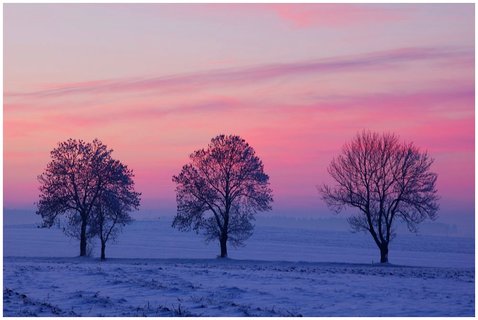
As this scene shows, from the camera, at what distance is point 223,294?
25.3 metres

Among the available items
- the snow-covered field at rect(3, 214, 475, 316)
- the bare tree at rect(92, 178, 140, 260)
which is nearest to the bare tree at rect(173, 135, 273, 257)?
the bare tree at rect(92, 178, 140, 260)

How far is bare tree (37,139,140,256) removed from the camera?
185ft

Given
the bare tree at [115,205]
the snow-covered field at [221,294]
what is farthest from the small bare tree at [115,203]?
the snow-covered field at [221,294]

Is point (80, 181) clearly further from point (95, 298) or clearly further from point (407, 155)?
point (95, 298)

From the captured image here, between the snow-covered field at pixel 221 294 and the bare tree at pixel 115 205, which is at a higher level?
the bare tree at pixel 115 205

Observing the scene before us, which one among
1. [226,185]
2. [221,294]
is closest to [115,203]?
[226,185]

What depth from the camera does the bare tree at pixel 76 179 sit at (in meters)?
56.5

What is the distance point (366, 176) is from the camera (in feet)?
172

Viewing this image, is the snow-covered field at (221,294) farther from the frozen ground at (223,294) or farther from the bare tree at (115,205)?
the bare tree at (115,205)

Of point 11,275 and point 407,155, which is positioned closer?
point 11,275

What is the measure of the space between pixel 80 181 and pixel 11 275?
995 inches

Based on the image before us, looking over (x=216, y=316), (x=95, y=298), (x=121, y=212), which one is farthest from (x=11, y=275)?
(x=121, y=212)

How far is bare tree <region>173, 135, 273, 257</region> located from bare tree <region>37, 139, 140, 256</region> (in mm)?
6099

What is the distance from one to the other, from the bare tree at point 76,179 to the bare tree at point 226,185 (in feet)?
20.0
